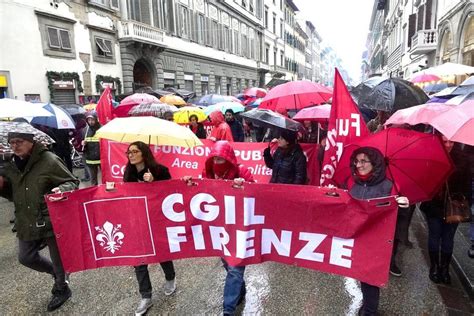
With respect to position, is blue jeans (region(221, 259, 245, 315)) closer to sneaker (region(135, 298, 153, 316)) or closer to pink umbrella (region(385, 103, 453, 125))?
sneaker (region(135, 298, 153, 316))

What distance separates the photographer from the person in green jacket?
3133 mm

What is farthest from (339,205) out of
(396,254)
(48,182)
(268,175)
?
(268,175)

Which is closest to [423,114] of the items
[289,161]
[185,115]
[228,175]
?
[289,161]

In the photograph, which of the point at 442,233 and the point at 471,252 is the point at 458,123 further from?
the point at 471,252

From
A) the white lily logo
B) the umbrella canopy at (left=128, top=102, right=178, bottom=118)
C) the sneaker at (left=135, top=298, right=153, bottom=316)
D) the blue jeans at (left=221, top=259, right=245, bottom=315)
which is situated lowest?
the sneaker at (left=135, top=298, right=153, bottom=316)

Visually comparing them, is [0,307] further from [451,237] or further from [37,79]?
[37,79]

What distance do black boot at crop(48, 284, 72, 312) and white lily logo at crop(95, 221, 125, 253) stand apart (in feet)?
2.82

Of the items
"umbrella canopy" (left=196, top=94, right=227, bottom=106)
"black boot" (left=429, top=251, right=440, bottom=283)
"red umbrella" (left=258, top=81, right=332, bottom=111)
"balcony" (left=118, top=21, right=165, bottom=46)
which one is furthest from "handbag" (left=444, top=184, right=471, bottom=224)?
"balcony" (left=118, top=21, right=165, bottom=46)

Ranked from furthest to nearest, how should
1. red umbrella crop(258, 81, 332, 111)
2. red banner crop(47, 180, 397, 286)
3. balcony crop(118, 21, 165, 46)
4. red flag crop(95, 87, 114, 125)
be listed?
balcony crop(118, 21, 165, 46) → red flag crop(95, 87, 114, 125) → red umbrella crop(258, 81, 332, 111) → red banner crop(47, 180, 397, 286)

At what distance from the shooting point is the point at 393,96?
5.34 metres

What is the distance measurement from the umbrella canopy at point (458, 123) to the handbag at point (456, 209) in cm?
81

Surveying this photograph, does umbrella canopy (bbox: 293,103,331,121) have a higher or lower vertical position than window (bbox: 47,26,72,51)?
lower

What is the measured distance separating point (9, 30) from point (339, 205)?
1391 centimetres

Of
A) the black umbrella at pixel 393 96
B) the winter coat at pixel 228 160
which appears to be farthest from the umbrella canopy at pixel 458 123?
the black umbrella at pixel 393 96
